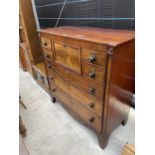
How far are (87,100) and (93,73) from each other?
0.33 metres

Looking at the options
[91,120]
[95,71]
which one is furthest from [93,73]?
[91,120]

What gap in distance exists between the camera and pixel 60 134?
1.61 meters

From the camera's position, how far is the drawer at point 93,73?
1.00m

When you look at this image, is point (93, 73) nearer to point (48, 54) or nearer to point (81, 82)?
point (81, 82)

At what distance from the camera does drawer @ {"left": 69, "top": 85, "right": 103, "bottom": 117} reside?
1.18m

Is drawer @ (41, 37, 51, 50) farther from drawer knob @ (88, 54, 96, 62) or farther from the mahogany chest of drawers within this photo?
drawer knob @ (88, 54, 96, 62)

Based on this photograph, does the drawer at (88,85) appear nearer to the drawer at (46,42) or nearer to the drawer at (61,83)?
the drawer at (61,83)

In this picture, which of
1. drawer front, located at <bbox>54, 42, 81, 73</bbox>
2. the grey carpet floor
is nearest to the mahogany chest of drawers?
drawer front, located at <bbox>54, 42, 81, 73</bbox>

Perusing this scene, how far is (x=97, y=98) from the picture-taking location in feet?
3.76

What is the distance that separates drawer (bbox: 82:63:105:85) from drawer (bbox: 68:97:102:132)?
1.32ft

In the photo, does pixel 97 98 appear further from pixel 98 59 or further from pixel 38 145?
pixel 38 145

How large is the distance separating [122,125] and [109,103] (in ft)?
2.37

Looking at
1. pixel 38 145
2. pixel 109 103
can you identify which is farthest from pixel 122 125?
pixel 38 145

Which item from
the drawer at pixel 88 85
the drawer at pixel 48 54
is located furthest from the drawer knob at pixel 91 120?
the drawer at pixel 48 54
